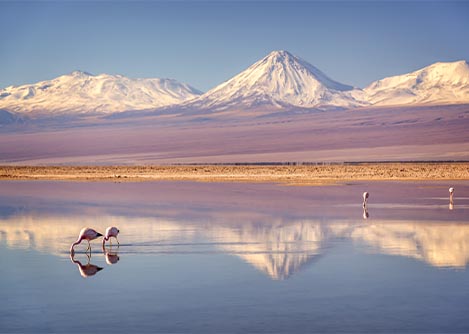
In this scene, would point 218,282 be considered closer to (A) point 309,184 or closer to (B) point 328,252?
(B) point 328,252

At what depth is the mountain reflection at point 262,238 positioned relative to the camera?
Result: 15.5m

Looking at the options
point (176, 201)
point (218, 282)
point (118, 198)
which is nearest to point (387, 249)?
point (218, 282)

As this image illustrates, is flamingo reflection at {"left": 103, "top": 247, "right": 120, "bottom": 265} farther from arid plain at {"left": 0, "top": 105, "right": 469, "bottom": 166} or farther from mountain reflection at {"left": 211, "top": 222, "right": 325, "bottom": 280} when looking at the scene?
arid plain at {"left": 0, "top": 105, "right": 469, "bottom": 166}

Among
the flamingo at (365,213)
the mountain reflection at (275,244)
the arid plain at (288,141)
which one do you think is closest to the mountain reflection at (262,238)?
the mountain reflection at (275,244)

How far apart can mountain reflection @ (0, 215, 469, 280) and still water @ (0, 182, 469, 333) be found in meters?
0.03

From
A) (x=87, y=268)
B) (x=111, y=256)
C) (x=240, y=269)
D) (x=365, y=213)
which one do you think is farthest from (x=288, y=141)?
(x=240, y=269)

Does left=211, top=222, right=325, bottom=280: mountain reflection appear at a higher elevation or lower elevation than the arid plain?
lower

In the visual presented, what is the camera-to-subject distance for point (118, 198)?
3156 cm

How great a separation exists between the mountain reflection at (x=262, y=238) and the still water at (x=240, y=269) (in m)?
0.03

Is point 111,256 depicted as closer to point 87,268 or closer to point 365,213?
point 87,268

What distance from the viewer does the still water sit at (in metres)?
10.6

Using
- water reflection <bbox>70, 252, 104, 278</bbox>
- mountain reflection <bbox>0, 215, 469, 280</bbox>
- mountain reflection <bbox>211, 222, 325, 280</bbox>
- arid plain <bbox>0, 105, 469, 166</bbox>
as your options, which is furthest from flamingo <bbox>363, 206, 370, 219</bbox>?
arid plain <bbox>0, 105, 469, 166</bbox>

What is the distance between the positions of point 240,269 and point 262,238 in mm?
4166

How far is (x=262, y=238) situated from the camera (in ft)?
60.2
